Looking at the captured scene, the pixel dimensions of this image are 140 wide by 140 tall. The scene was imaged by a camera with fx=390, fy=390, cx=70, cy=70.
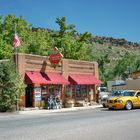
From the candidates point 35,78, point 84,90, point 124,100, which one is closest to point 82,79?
point 84,90

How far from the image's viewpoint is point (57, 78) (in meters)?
36.8

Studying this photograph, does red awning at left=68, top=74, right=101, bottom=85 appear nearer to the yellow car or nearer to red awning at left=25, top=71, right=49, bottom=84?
red awning at left=25, top=71, right=49, bottom=84

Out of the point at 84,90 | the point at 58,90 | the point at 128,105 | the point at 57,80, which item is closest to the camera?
the point at 128,105

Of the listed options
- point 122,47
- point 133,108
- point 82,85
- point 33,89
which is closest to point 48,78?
point 33,89

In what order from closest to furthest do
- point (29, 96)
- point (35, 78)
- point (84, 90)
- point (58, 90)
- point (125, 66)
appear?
point (35, 78), point (29, 96), point (58, 90), point (84, 90), point (125, 66)

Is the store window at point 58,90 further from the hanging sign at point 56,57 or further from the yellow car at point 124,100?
the yellow car at point 124,100

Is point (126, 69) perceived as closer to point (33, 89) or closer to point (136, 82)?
point (136, 82)

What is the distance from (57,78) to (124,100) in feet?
28.6

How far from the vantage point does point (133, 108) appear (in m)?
31.2

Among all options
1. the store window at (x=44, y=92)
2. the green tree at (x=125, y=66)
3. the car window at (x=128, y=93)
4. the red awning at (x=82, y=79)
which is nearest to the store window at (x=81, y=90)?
the red awning at (x=82, y=79)

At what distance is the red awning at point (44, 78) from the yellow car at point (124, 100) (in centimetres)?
654

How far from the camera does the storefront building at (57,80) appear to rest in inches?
1342

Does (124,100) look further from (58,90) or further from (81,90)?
(81,90)

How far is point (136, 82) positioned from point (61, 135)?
45.0 metres
